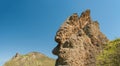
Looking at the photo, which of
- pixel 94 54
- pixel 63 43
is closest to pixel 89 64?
pixel 94 54

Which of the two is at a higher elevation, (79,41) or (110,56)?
(79,41)

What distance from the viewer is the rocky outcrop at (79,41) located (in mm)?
56500

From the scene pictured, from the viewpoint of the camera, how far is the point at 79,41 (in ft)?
190

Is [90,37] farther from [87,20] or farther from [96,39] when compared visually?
[87,20]

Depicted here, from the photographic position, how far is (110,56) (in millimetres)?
56812

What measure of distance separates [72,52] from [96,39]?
5893 mm

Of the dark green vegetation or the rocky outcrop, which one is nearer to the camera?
the dark green vegetation

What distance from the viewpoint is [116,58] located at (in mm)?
56281

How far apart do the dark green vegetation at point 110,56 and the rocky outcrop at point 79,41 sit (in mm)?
1349

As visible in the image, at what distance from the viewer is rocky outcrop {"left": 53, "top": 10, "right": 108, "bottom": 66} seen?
5650 centimetres

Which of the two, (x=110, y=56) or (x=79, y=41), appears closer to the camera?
(x=110, y=56)

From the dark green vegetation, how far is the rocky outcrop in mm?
1349

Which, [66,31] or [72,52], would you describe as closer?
[72,52]

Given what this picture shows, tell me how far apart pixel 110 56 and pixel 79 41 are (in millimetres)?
5862
